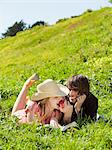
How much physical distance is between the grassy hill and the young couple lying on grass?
0.33 m

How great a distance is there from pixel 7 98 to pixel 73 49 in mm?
13448

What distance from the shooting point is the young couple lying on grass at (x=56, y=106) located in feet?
30.4

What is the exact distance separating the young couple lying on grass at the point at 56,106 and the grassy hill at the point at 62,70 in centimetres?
33

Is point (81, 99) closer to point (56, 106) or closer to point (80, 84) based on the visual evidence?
point (80, 84)

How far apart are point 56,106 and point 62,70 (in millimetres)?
10314

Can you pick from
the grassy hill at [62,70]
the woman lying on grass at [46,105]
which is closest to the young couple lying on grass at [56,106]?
the woman lying on grass at [46,105]

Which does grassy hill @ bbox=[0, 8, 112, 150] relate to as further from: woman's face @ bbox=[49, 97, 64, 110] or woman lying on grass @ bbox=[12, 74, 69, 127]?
woman's face @ bbox=[49, 97, 64, 110]

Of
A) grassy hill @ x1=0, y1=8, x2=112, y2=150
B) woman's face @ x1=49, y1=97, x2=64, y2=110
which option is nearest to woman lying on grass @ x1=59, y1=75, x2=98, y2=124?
woman's face @ x1=49, y1=97, x2=64, y2=110

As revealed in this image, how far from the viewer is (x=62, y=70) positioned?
19.6 metres

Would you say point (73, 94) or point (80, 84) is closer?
point (80, 84)

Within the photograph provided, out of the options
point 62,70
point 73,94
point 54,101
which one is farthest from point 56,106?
point 62,70

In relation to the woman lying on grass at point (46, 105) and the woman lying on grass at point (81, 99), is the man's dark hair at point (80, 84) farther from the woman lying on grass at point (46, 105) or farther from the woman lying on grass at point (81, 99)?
the woman lying on grass at point (46, 105)

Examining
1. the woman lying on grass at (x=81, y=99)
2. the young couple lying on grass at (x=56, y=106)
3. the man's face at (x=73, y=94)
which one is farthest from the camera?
the man's face at (x=73, y=94)

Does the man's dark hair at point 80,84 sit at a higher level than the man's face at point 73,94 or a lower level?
higher
